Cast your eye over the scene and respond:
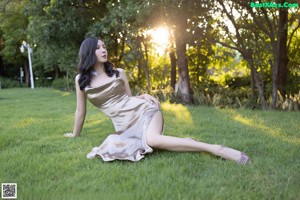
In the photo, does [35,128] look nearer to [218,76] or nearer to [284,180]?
[284,180]

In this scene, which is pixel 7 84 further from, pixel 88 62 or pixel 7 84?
pixel 88 62

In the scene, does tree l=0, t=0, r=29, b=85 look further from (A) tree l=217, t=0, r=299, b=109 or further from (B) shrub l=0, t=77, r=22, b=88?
(A) tree l=217, t=0, r=299, b=109

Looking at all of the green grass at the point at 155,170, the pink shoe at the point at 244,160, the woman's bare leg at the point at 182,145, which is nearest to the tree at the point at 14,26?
the green grass at the point at 155,170

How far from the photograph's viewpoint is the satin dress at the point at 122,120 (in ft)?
12.3

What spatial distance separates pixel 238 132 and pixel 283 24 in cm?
575

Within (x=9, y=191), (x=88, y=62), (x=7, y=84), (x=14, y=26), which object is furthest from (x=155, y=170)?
(x=7, y=84)

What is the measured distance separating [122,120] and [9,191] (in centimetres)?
177

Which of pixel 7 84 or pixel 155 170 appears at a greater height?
pixel 7 84

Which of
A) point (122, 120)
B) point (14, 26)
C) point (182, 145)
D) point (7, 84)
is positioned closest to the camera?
point (182, 145)

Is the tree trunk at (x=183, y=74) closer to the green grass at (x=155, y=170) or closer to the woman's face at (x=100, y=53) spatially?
the green grass at (x=155, y=170)

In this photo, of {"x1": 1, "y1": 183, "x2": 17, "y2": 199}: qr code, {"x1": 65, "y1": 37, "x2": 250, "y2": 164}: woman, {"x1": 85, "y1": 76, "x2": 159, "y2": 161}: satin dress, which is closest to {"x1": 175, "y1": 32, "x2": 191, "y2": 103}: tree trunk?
{"x1": 65, "y1": 37, "x2": 250, "y2": 164}: woman

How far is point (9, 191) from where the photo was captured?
2775mm

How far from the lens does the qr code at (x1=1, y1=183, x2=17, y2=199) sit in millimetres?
2699

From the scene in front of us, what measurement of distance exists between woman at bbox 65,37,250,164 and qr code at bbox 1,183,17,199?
1.05 meters
